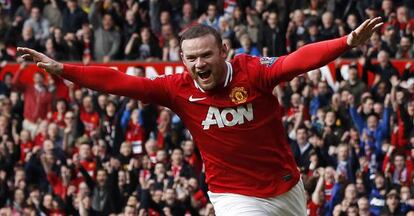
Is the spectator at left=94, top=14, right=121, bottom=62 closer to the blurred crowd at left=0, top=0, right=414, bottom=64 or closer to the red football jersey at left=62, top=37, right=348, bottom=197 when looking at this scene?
the blurred crowd at left=0, top=0, right=414, bottom=64

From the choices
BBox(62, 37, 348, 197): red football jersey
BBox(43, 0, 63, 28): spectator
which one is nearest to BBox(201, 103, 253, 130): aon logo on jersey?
BBox(62, 37, 348, 197): red football jersey

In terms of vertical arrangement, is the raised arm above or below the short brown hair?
below

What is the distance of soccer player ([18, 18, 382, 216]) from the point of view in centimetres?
912

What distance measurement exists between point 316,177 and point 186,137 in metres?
3.13

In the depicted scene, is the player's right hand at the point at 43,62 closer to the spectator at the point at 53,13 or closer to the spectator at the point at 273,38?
the spectator at the point at 273,38

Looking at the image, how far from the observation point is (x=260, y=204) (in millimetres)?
9305

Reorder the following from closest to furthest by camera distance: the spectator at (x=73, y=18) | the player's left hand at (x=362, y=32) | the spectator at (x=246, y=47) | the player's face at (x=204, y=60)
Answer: the player's left hand at (x=362, y=32) → the player's face at (x=204, y=60) → the spectator at (x=246, y=47) → the spectator at (x=73, y=18)

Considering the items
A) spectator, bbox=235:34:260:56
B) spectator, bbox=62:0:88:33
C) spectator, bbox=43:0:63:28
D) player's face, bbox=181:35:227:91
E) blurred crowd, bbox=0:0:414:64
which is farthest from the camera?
spectator, bbox=43:0:63:28

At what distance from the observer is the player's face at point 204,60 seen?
9.03m

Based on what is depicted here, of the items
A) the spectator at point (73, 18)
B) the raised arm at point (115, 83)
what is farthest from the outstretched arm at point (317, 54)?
the spectator at point (73, 18)

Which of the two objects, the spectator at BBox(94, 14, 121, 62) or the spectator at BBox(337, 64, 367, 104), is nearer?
the spectator at BBox(337, 64, 367, 104)

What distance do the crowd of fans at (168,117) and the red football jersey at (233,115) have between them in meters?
6.16

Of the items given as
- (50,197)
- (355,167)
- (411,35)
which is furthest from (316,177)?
(411,35)

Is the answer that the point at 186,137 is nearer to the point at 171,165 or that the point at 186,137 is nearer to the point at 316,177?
the point at 171,165
